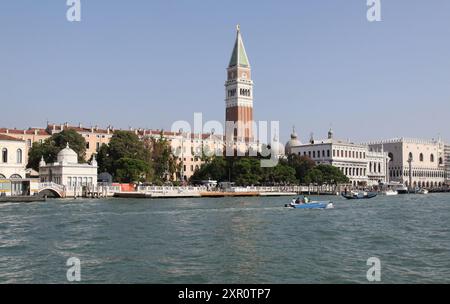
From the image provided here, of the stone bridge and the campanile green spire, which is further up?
the campanile green spire

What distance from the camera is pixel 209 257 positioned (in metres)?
15.1

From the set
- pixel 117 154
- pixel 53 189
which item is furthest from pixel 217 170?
pixel 53 189

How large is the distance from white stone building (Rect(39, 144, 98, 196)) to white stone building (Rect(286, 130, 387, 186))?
141ft

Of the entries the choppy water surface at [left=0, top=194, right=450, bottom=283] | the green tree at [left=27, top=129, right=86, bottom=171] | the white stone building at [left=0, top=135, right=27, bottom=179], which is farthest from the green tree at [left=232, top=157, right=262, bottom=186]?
the choppy water surface at [left=0, top=194, right=450, bottom=283]

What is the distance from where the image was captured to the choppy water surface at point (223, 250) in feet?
42.0

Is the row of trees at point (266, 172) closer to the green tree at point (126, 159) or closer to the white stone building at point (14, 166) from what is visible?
the green tree at point (126, 159)

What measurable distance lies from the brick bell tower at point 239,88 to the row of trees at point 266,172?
1554 centimetres

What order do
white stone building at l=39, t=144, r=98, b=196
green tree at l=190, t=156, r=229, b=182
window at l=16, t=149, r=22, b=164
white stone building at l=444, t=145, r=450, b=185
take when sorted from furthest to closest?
white stone building at l=444, t=145, r=450, b=185 < green tree at l=190, t=156, r=229, b=182 < white stone building at l=39, t=144, r=98, b=196 < window at l=16, t=149, r=22, b=164

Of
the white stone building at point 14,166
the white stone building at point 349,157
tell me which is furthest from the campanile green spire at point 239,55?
the white stone building at point 14,166

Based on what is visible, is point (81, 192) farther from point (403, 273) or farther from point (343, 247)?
point (403, 273)

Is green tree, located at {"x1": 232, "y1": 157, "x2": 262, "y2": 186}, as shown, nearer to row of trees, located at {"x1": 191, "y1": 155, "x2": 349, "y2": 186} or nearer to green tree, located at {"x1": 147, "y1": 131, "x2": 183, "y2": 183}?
row of trees, located at {"x1": 191, "y1": 155, "x2": 349, "y2": 186}

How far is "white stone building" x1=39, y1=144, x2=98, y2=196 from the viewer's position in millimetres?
53562

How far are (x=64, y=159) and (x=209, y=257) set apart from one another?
42.8 metres
